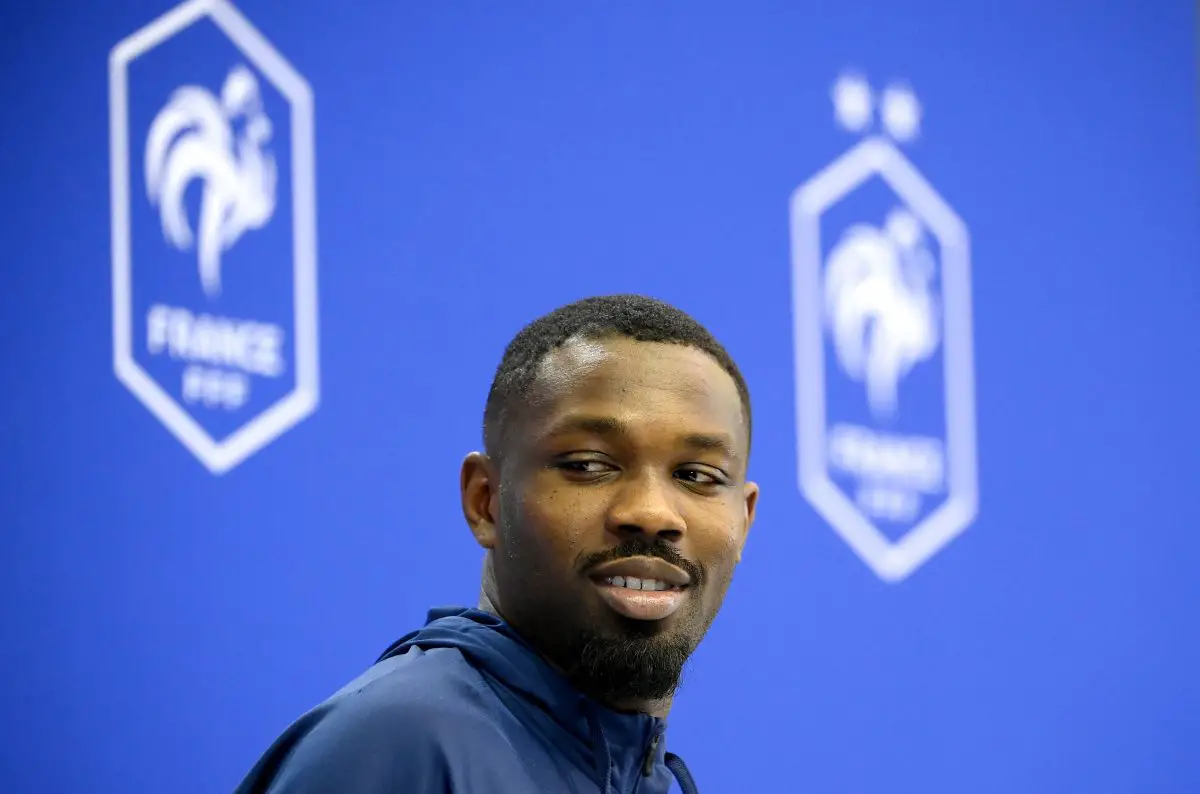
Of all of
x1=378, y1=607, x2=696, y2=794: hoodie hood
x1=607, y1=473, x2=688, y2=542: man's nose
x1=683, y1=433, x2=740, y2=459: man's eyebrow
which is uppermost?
x1=683, y1=433, x2=740, y2=459: man's eyebrow

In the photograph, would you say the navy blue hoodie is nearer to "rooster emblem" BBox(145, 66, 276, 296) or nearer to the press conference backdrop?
the press conference backdrop

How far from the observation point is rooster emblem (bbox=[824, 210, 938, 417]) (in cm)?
243

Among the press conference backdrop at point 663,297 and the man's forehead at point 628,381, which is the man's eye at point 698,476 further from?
the press conference backdrop at point 663,297

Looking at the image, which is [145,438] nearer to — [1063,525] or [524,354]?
[524,354]

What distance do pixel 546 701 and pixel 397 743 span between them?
14 centimetres

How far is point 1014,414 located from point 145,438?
1.54m

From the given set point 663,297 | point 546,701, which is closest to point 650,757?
point 546,701

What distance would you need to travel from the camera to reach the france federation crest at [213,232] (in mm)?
1769

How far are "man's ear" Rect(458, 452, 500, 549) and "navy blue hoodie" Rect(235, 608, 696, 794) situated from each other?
0.06 meters

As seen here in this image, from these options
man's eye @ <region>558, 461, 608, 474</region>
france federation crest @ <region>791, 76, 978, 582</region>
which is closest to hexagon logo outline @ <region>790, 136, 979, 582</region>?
france federation crest @ <region>791, 76, 978, 582</region>

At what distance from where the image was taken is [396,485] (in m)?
1.96

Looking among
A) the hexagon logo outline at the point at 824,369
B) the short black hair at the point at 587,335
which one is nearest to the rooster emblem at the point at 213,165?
the short black hair at the point at 587,335

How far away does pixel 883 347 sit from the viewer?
246 cm

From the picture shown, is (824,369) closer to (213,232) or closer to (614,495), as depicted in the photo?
(213,232)
